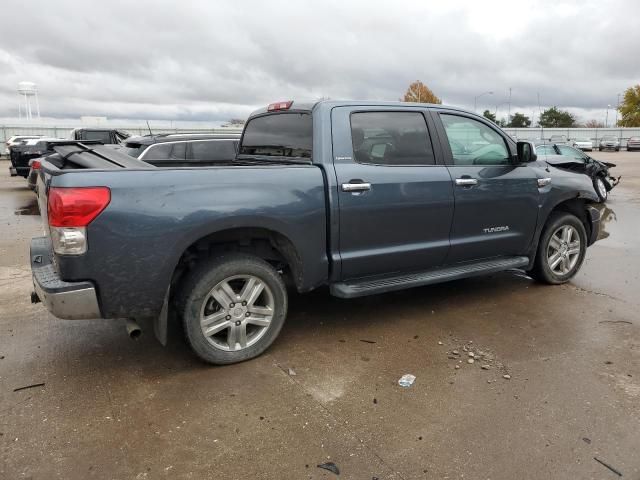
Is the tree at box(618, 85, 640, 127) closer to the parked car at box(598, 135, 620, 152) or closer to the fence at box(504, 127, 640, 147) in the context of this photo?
the fence at box(504, 127, 640, 147)

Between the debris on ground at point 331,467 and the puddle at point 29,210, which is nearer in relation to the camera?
the debris on ground at point 331,467

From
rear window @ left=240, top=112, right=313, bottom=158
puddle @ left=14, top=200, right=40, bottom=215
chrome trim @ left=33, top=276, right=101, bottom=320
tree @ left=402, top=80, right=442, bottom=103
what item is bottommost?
puddle @ left=14, top=200, right=40, bottom=215

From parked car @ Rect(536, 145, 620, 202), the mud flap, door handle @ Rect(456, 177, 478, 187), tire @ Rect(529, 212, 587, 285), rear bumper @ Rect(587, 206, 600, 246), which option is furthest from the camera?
parked car @ Rect(536, 145, 620, 202)

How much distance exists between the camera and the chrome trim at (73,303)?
3.12 m

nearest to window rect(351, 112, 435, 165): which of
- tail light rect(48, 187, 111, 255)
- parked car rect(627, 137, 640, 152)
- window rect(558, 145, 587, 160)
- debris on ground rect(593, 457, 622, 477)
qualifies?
tail light rect(48, 187, 111, 255)

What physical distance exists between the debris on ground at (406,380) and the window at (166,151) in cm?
667

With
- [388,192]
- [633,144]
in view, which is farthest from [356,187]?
[633,144]

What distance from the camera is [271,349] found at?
402cm

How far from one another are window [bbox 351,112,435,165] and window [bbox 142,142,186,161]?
18.4 feet

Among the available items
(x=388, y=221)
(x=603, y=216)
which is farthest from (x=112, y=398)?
(x=603, y=216)

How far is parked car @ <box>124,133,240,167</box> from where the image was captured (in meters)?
8.94

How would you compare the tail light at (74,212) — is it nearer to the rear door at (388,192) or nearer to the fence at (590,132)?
the rear door at (388,192)

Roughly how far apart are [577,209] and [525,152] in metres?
1.18

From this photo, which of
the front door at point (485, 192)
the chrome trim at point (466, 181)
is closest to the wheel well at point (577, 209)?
the front door at point (485, 192)
